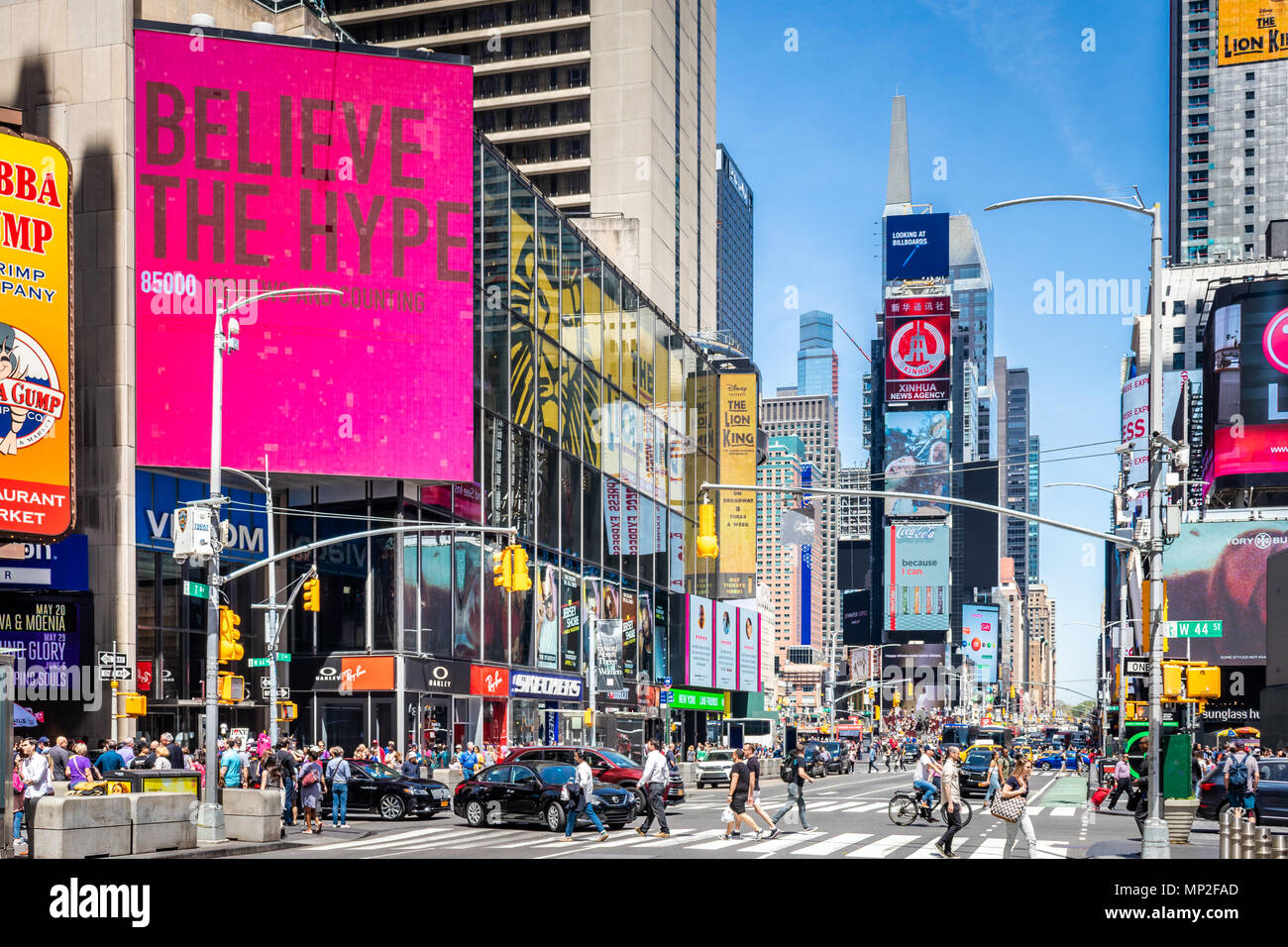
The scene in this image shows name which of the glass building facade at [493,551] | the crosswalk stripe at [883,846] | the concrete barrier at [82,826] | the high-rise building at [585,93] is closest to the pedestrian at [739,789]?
the crosswalk stripe at [883,846]

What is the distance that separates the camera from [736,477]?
95.1m

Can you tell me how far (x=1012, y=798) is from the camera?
22406 mm

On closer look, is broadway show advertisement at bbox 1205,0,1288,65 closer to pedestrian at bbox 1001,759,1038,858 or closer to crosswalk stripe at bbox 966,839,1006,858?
crosswalk stripe at bbox 966,839,1006,858

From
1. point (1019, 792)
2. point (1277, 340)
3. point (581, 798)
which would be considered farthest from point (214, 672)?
point (1277, 340)

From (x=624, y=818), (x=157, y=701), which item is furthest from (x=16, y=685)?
(x=624, y=818)

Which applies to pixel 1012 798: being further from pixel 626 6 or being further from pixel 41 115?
pixel 626 6

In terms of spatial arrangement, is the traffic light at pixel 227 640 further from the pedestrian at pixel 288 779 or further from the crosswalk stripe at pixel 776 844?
the crosswalk stripe at pixel 776 844

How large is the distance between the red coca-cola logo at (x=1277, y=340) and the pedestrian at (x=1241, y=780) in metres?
53.9

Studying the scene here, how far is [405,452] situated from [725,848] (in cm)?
2898

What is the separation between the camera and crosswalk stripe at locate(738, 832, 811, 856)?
83.2 ft

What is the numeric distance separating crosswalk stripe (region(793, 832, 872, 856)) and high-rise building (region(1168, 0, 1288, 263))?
175 m

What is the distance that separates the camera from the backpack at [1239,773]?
32938mm

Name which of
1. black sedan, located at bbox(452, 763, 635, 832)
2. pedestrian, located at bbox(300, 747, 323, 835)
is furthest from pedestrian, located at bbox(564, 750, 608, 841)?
pedestrian, located at bbox(300, 747, 323, 835)
